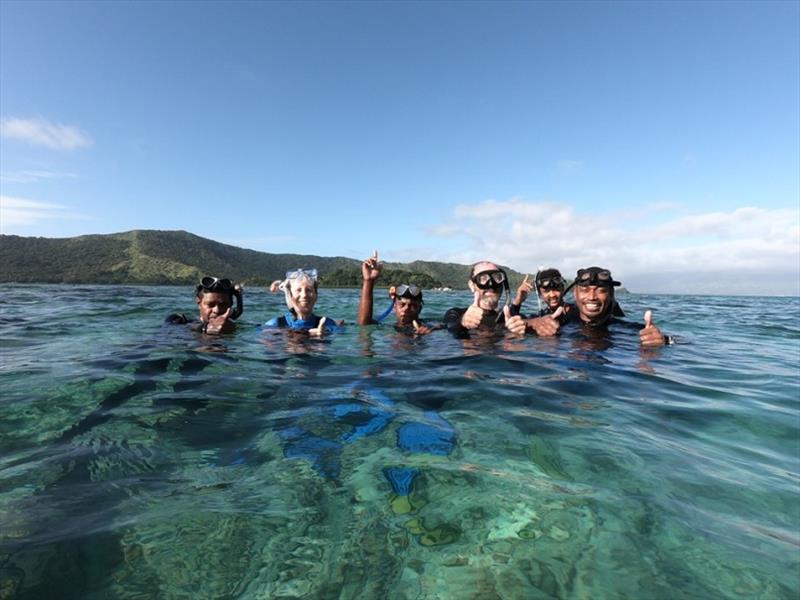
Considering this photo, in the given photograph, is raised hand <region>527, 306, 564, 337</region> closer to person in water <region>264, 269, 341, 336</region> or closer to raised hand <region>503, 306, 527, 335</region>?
raised hand <region>503, 306, 527, 335</region>

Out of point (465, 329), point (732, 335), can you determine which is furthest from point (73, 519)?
point (732, 335)

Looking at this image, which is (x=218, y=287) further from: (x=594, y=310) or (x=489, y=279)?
(x=594, y=310)

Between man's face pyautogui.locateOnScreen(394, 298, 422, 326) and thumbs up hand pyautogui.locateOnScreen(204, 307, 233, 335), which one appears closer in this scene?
thumbs up hand pyautogui.locateOnScreen(204, 307, 233, 335)

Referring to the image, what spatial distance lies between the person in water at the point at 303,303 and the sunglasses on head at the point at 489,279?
314cm

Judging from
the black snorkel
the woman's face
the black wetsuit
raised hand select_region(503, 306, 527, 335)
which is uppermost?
the black snorkel

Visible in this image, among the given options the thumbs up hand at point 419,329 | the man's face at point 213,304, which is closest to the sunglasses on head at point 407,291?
the thumbs up hand at point 419,329

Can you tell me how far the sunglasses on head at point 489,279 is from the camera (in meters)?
7.96

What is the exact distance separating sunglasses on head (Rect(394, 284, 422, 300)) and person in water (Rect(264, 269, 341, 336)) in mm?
1580

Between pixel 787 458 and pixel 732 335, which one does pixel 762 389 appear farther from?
pixel 732 335

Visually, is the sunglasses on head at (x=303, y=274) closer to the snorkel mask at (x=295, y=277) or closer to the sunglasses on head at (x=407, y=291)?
the snorkel mask at (x=295, y=277)

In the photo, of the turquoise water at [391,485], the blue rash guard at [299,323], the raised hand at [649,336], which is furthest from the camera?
the blue rash guard at [299,323]

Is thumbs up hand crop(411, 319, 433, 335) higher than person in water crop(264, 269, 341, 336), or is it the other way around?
person in water crop(264, 269, 341, 336)

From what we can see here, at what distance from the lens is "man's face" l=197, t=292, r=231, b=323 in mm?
8523

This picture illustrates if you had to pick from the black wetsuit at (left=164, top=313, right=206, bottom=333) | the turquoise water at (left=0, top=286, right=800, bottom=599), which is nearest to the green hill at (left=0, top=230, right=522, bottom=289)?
the black wetsuit at (left=164, top=313, right=206, bottom=333)
